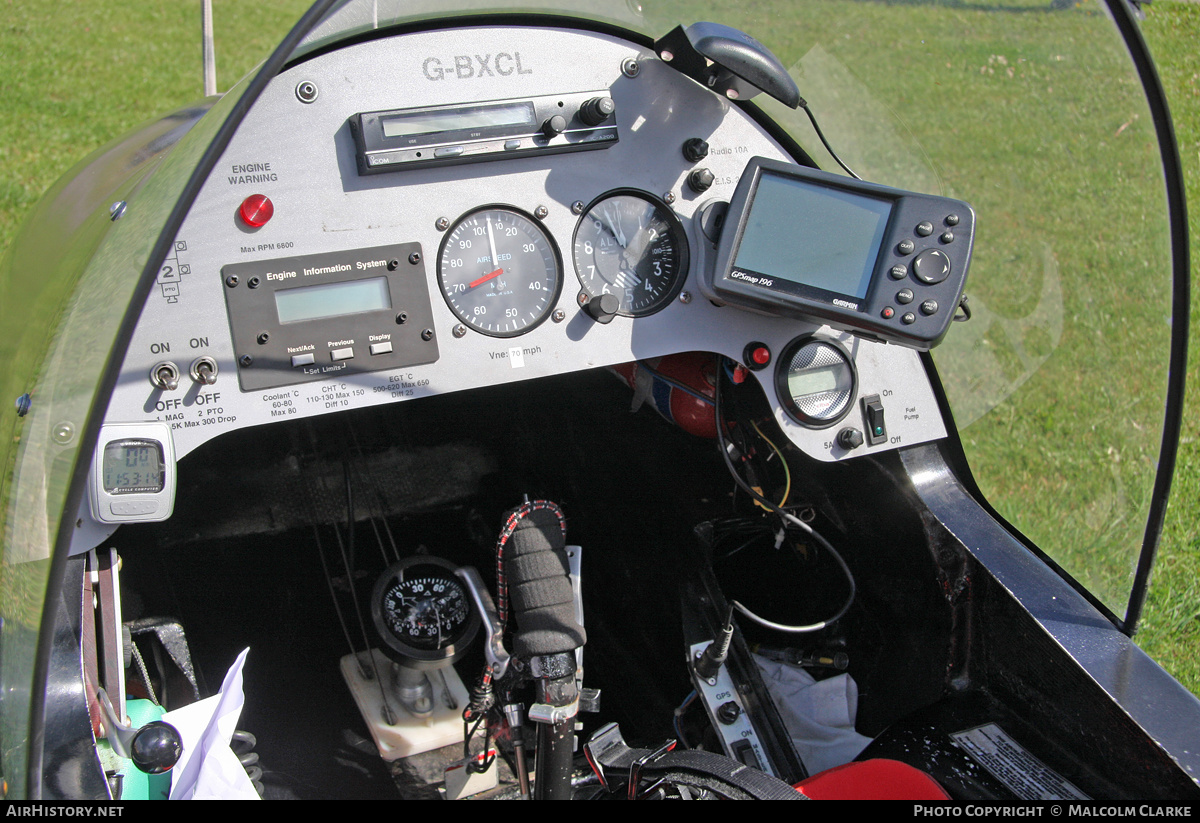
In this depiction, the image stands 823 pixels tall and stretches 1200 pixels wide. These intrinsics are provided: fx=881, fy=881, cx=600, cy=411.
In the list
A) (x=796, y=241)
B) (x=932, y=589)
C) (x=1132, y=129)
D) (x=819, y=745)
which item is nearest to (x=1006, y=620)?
(x=932, y=589)

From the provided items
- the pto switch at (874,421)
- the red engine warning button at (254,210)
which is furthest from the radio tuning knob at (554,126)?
the pto switch at (874,421)

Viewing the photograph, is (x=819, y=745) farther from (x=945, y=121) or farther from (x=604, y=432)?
(x=945, y=121)

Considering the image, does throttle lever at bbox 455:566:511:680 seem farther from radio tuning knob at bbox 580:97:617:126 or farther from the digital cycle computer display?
radio tuning knob at bbox 580:97:617:126

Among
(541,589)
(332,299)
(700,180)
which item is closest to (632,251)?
(700,180)

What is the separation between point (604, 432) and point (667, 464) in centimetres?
24

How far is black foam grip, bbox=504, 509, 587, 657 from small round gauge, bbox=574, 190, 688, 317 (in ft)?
1.61

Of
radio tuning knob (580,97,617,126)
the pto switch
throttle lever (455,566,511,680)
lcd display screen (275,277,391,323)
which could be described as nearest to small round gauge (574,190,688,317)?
radio tuning knob (580,97,617,126)

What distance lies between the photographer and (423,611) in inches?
86.1

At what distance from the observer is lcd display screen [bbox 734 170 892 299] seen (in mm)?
1743

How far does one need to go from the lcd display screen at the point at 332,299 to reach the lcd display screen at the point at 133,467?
1.07 ft

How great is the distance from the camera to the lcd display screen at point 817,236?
1743 millimetres

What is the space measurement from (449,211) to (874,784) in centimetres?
129

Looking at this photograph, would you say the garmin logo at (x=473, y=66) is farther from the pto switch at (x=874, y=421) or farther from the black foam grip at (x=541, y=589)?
the pto switch at (x=874, y=421)

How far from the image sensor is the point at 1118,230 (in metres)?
2.05
